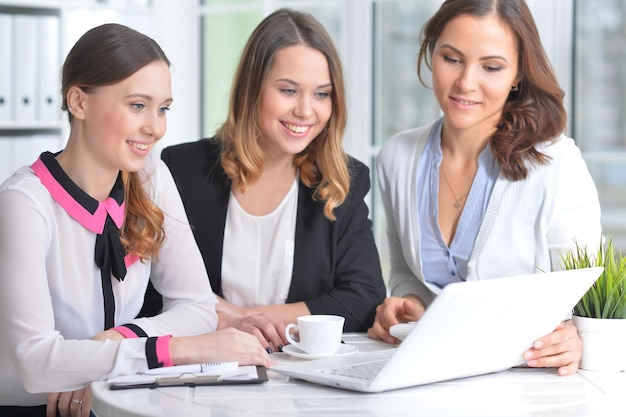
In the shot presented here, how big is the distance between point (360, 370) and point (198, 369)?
277 mm

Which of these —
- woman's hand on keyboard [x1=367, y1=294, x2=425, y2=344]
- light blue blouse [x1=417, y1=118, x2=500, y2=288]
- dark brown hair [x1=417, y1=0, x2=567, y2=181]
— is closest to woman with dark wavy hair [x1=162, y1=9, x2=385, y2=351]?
light blue blouse [x1=417, y1=118, x2=500, y2=288]

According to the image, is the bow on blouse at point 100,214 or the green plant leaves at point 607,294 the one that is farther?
the bow on blouse at point 100,214

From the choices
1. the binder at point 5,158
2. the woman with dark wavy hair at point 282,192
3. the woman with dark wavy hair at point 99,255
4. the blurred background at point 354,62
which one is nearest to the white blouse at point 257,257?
the woman with dark wavy hair at point 282,192

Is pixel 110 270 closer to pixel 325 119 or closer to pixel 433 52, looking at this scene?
pixel 325 119

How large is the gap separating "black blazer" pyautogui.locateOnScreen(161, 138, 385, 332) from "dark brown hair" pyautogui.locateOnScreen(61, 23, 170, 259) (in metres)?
0.38

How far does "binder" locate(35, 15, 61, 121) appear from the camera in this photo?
3.56 m

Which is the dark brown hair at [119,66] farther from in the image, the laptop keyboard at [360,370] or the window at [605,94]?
the window at [605,94]

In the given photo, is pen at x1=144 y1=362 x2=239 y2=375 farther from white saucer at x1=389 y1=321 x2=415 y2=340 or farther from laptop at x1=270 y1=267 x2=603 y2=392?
white saucer at x1=389 y1=321 x2=415 y2=340

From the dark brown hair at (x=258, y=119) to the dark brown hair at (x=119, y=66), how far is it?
0.44 m

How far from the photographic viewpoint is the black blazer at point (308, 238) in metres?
2.23

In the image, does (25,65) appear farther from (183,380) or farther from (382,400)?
(382,400)

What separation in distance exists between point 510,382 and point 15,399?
958 millimetres

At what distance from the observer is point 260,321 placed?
1.86 metres

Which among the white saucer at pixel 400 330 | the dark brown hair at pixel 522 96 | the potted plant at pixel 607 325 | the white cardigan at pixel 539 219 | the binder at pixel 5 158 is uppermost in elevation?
the dark brown hair at pixel 522 96
